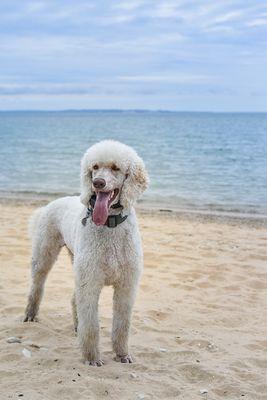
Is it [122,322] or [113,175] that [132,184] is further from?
[122,322]

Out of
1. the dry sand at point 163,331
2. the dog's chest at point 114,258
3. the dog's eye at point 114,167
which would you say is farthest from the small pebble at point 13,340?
the dog's eye at point 114,167

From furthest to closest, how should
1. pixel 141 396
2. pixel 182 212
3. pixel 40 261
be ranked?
pixel 182 212 < pixel 40 261 < pixel 141 396

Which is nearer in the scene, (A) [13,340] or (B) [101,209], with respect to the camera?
(B) [101,209]

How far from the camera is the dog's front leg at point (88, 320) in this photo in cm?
416

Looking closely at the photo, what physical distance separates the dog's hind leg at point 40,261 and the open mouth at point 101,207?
130 centimetres

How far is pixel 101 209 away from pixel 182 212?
904 centimetres

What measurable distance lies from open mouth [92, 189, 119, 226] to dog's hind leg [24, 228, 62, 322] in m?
1.30

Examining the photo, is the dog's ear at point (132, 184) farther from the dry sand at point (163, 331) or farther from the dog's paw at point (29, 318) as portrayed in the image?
the dog's paw at point (29, 318)

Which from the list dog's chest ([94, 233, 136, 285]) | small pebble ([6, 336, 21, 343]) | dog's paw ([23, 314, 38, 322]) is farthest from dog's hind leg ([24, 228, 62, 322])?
dog's chest ([94, 233, 136, 285])

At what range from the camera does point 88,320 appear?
13.8 ft

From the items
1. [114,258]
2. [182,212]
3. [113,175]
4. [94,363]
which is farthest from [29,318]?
[182,212]

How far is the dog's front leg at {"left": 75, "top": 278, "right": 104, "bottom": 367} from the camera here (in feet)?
13.6

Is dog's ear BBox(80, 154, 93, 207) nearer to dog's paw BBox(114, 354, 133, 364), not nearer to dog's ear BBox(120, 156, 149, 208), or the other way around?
dog's ear BBox(120, 156, 149, 208)

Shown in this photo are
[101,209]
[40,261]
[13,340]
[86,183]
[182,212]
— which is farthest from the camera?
[182,212]
